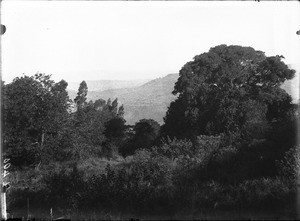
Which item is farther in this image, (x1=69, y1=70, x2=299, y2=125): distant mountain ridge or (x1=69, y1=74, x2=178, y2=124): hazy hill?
(x1=69, y1=74, x2=178, y2=124): hazy hill

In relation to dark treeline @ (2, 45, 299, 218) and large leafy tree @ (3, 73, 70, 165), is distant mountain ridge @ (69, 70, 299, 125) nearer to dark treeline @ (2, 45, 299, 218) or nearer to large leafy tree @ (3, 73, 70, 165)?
dark treeline @ (2, 45, 299, 218)

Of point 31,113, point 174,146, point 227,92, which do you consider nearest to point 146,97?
point 227,92

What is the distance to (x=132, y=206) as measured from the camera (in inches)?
477

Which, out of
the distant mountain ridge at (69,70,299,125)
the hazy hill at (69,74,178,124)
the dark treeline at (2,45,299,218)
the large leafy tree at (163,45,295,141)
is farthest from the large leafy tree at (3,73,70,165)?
the hazy hill at (69,74,178,124)

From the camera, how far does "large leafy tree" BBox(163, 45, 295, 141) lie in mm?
34375

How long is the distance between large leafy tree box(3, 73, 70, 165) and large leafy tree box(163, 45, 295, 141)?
10274 mm

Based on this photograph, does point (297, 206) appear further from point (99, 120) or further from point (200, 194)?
point (99, 120)

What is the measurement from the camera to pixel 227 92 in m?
36.2

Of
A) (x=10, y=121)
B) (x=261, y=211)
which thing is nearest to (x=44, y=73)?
(x=10, y=121)

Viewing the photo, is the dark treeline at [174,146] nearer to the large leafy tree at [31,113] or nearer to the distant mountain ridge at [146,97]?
the large leafy tree at [31,113]

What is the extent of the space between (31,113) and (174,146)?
11621mm

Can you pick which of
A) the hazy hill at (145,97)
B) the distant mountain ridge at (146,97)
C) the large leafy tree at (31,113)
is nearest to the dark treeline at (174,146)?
the large leafy tree at (31,113)

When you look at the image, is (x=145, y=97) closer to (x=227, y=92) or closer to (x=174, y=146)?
(x=227, y=92)

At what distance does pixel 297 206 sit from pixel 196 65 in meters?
34.8
